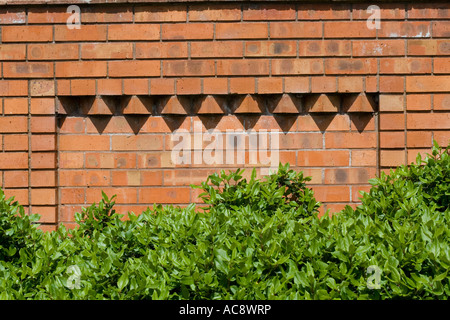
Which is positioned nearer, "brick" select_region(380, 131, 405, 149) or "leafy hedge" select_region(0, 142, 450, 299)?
"leafy hedge" select_region(0, 142, 450, 299)

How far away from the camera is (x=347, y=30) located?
338 centimetres

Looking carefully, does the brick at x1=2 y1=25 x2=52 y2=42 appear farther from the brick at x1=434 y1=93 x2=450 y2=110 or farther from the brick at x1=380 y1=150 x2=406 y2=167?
the brick at x1=434 y1=93 x2=450 y2=110

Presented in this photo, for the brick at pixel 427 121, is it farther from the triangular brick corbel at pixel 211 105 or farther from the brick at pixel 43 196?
the brick at pixel 43 196

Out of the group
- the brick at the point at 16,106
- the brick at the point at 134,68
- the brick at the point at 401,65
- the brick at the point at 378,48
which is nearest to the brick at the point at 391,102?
the brick at the point at 401,65

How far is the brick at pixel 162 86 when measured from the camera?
3383 millimetres

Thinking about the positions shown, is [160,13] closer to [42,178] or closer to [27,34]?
[27,34]

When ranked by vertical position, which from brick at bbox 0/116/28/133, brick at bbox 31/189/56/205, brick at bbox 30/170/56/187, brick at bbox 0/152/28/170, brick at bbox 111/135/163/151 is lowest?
brick at bbox 31/189/56/205

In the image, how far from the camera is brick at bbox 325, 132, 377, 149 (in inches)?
136

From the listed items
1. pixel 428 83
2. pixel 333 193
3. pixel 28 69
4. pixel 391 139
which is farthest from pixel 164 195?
pixel 428 83

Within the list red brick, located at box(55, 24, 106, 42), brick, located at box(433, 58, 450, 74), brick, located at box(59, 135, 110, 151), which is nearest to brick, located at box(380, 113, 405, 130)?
brick, located at box(433, 58, 450, 74)

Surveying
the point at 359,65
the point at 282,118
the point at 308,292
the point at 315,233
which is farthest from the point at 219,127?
the point at 308,292

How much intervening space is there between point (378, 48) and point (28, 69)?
2.45 meters

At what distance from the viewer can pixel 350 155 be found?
345 centimetres

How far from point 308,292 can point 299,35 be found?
6.63 ft
